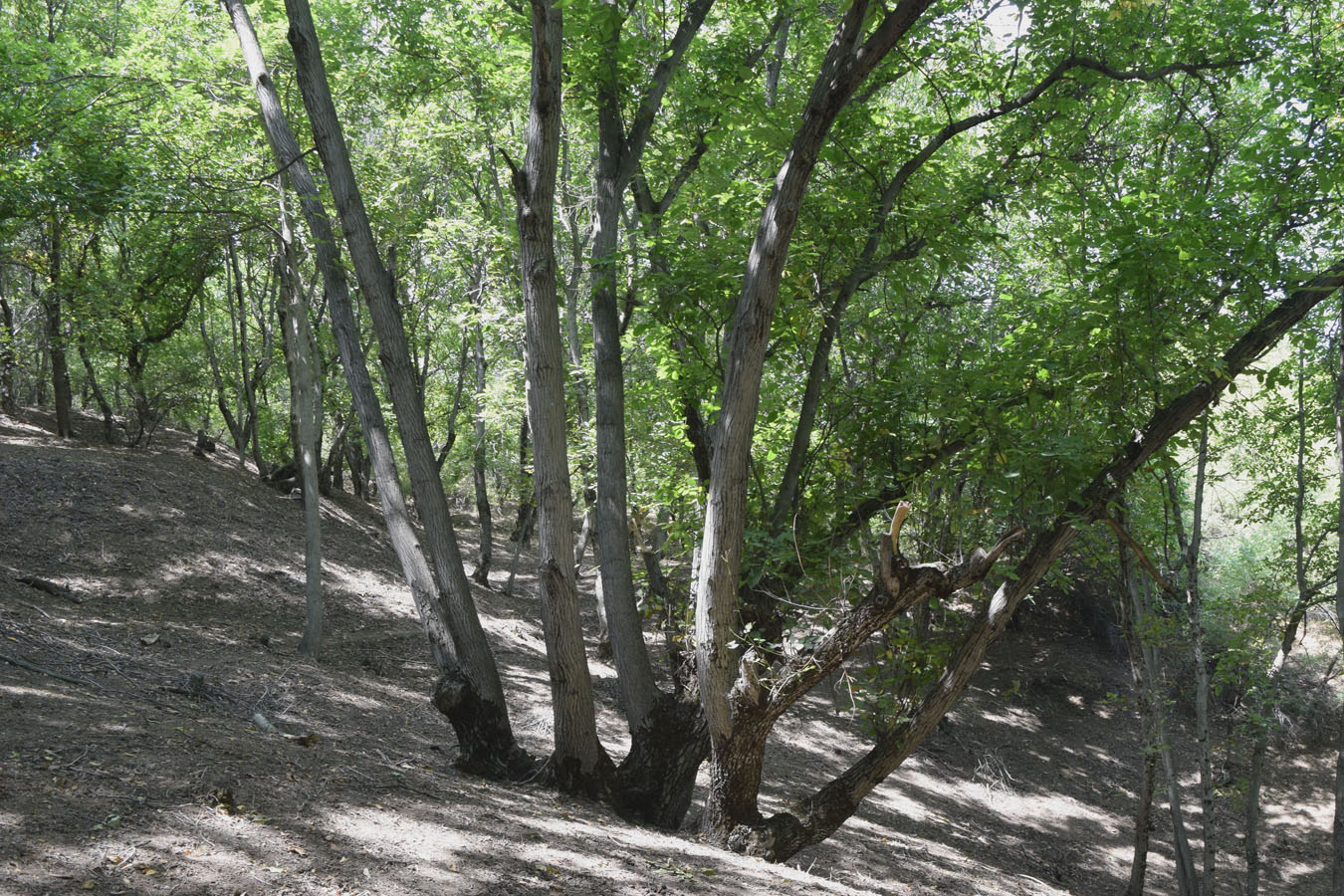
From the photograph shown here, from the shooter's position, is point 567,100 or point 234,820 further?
point 567,100

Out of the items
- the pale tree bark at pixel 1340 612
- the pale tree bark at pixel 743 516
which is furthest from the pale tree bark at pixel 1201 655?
the pale tree bark at pixel 743 516

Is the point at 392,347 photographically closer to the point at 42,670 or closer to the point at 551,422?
the point at 551,422

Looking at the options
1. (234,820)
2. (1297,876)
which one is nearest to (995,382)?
(234,820)

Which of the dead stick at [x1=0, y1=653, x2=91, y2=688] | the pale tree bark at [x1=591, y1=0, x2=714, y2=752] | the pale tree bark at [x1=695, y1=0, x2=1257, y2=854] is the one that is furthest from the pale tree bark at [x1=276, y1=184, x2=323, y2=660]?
the pale tree bark at [x1=695, y1=0, x2=1257, y2=854]

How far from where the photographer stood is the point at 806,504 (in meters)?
6.18

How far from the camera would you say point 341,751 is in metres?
5.43

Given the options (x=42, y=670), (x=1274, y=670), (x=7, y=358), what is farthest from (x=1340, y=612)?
(x=7, y=358)

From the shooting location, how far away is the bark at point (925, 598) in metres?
4.70

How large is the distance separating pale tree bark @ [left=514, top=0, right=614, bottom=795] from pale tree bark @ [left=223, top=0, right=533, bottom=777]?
0.48m

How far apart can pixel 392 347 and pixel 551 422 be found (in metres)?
1.32

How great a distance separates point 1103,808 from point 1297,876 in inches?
110

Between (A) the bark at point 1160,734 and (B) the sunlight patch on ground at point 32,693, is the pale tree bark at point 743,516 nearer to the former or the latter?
(B) the sunlight patch on ground at point 32,693

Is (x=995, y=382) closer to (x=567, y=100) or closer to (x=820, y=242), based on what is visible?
(x=820, y=242)

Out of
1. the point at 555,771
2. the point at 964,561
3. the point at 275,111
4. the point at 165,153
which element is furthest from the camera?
the point at 165,153
